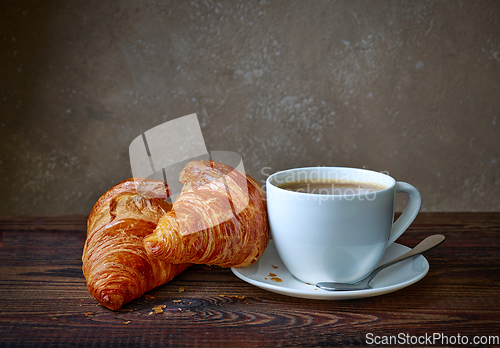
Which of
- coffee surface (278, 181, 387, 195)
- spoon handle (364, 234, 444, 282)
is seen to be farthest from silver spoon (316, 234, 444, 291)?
coffee surface (278, 181, 387, 195)

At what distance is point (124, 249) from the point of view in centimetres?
63

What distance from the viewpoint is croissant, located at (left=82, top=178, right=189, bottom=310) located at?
59 cm

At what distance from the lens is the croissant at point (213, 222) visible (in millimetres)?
602

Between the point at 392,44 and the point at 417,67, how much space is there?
0.41ft

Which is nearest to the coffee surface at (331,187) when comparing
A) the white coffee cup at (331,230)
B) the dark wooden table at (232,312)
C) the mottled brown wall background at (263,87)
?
the white coffee cup at (331,230)

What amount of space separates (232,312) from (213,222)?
0.46ft

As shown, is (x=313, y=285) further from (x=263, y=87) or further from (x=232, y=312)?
(x=263, y=87)

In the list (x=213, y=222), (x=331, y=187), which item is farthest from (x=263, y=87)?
(x=213, y=222)

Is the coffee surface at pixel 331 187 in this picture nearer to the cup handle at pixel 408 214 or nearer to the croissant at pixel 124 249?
the cup handle at pixel 408 214

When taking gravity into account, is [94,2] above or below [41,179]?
above

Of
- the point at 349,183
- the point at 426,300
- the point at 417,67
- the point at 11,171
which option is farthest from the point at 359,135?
the point at 11,171

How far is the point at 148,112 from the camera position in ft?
4.80

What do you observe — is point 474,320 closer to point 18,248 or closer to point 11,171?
point 18,248

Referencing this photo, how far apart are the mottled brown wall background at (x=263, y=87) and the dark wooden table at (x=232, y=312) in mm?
769
